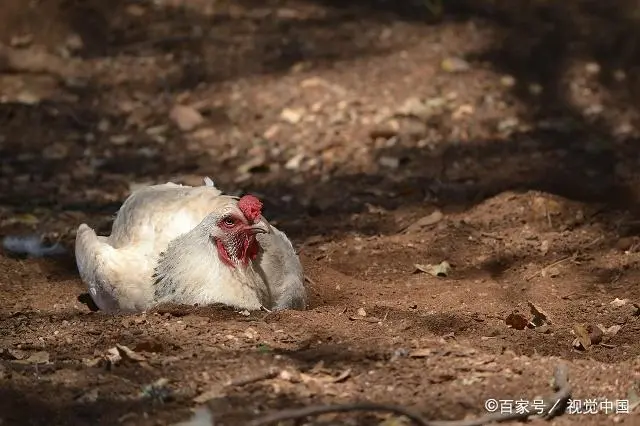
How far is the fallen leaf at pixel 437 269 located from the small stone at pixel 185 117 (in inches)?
137

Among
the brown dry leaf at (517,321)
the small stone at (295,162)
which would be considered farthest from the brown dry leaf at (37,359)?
the small stone at (295,162)

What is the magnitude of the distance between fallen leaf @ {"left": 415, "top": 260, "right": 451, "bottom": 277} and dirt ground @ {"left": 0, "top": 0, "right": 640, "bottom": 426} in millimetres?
79

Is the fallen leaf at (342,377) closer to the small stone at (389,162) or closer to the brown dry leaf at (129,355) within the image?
the brown dry leaf at (129,355)

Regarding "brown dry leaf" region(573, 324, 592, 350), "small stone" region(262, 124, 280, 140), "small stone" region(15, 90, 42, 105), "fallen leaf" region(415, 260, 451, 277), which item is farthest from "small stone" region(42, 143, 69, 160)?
"brown dry leaf" region(573, 324, 592, 350)

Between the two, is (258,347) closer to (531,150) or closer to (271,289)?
(271,289)

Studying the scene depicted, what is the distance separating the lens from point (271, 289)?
5.63 m

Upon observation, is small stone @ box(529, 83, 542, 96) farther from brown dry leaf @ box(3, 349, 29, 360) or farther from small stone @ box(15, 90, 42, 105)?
brown dry leaf @ box(3, 349, 29, 360)

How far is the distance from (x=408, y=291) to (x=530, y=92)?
408cm

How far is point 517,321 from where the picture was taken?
5.36m

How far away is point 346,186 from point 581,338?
3262mm

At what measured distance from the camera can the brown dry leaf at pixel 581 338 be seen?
5.06m

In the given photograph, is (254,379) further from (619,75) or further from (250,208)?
(619,75)

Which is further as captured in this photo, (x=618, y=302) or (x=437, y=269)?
(x=437, y=269)

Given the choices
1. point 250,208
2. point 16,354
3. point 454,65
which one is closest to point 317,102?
point 454,65
